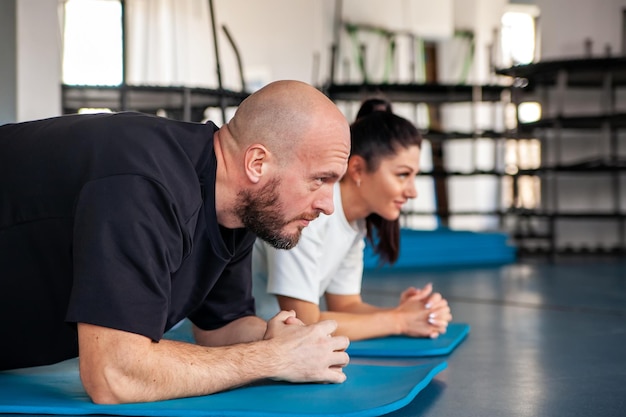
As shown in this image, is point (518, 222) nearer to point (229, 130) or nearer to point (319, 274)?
point (319, 274)

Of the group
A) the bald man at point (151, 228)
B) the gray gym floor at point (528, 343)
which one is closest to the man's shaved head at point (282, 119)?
the bald man at point (151, 228)

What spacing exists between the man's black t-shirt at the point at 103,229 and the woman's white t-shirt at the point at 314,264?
0.51 meters

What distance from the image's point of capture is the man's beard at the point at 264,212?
5.79ft

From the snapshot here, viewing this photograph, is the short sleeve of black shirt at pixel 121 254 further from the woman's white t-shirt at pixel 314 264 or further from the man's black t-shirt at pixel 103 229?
the woman's white t-shirt at pixel 314 264

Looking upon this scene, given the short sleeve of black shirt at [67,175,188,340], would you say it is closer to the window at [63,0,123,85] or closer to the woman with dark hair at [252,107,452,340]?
the woman with dark hair at [252,107,452,340]

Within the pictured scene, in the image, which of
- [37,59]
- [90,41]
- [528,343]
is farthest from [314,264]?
[90,41]

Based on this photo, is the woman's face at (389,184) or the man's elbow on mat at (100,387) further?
the woman's face at (389,184)

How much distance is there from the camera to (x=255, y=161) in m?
1.74

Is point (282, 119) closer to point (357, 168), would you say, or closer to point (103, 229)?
point (103, 229)

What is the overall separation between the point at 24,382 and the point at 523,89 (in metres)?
5.39

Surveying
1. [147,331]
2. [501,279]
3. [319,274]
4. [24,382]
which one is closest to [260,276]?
[319,274]

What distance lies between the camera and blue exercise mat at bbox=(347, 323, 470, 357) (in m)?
2.58

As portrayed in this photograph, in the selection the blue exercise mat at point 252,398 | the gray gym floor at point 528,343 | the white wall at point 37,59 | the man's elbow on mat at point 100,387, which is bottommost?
the gray gym floor at point 528,343

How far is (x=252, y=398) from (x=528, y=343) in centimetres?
141
